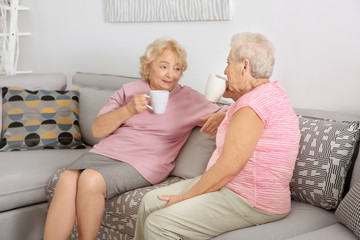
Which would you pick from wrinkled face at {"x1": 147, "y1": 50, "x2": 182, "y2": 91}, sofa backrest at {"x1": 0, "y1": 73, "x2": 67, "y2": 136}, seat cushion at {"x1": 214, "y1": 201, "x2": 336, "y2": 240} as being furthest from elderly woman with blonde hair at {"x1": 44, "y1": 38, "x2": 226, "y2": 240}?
sofa backrest at {"x1": 0, "y1": 73, "x2": 67, "y2": 136}

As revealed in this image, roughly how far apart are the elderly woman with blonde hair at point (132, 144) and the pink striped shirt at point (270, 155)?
463 mm

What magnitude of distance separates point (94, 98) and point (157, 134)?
0.82 meters

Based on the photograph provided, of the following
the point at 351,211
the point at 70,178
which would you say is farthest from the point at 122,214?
the point at 351,211

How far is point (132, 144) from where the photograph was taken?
2.48 meters

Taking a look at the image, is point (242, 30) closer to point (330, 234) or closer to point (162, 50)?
point (162, 50)

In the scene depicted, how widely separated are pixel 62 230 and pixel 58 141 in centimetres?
86

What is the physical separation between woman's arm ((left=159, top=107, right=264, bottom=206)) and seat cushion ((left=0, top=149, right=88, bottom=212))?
1.17m

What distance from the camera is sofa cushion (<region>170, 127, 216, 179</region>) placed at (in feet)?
7.79

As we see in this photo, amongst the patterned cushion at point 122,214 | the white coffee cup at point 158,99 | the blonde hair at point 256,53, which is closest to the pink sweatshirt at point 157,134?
the patterned cushion at point 122,214

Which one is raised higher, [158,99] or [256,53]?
A: [256,53]

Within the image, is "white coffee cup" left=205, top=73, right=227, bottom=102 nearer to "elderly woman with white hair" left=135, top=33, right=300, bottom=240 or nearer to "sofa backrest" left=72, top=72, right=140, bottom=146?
"elderly woman with white hair" left=135, top=33, right=300, bottom=240

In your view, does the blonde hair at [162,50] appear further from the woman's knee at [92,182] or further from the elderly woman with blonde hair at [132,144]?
the woman's knee at [92,182]

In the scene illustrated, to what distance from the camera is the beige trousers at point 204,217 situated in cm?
180

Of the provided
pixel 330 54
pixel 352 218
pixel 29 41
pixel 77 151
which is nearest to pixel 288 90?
pixel 330 54
